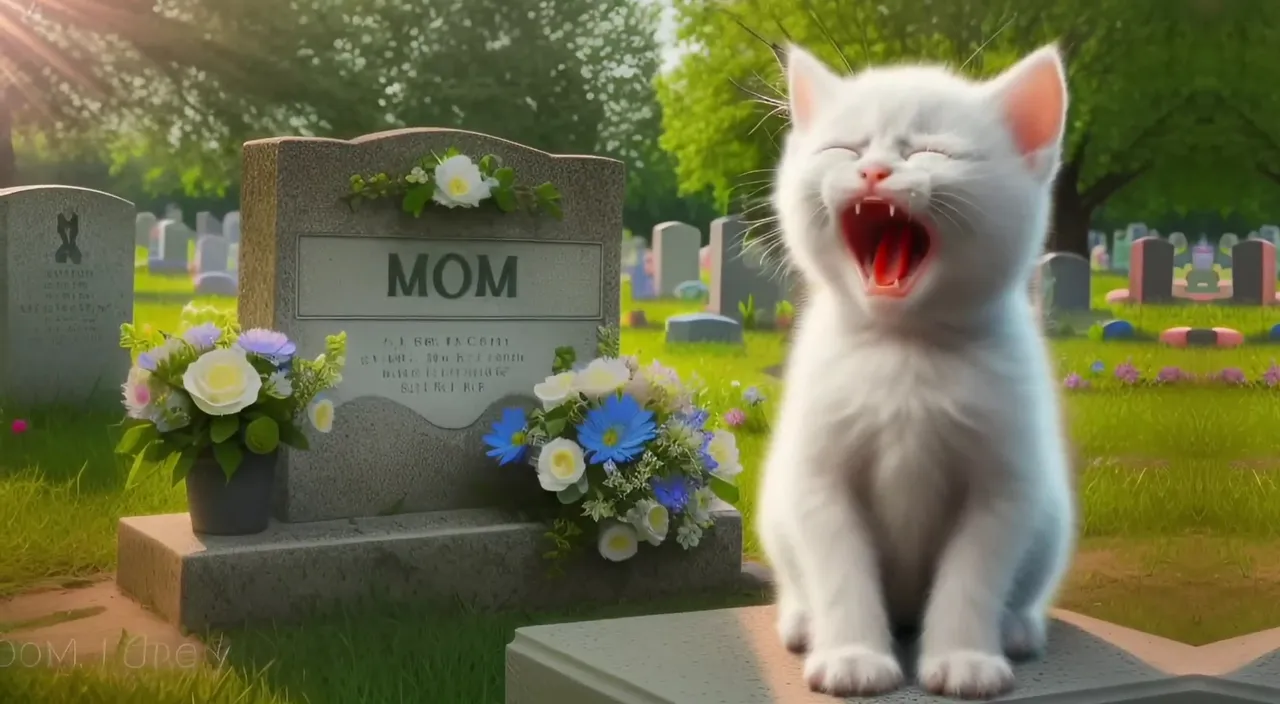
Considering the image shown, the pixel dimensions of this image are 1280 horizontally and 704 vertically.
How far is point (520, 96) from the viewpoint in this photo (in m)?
19.7

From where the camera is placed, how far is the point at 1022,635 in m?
2.03

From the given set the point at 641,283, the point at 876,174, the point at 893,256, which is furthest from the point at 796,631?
the point at 641,283

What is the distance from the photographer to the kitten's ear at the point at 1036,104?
177cm

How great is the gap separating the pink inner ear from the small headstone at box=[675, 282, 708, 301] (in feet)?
52.8

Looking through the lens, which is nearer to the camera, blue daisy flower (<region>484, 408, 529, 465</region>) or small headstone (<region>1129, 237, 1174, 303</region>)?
blue daisy flower (<region>484, 408, 529, 465</region>)

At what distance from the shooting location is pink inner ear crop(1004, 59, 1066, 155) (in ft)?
5.80

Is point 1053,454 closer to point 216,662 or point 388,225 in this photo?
point 216,662

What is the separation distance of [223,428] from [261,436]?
4.6 inches

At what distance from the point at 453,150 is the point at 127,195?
31317 millimetres

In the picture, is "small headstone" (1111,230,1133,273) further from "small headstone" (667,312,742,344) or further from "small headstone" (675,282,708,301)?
"small headstone" (667,312,742,344)

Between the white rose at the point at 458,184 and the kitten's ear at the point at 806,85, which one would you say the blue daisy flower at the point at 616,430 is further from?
the kitten's ear at the point at 806,85

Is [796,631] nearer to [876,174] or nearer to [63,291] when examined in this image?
[876,174]

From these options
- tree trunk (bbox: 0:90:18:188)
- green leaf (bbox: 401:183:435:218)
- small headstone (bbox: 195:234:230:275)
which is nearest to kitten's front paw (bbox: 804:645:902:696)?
green leaf (bbox: 401:183:435:218)

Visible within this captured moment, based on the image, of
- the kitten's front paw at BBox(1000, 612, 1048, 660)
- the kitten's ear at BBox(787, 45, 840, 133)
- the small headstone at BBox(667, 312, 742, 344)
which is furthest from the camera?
the small headstone at BBox(667, 312, 742, 344)
